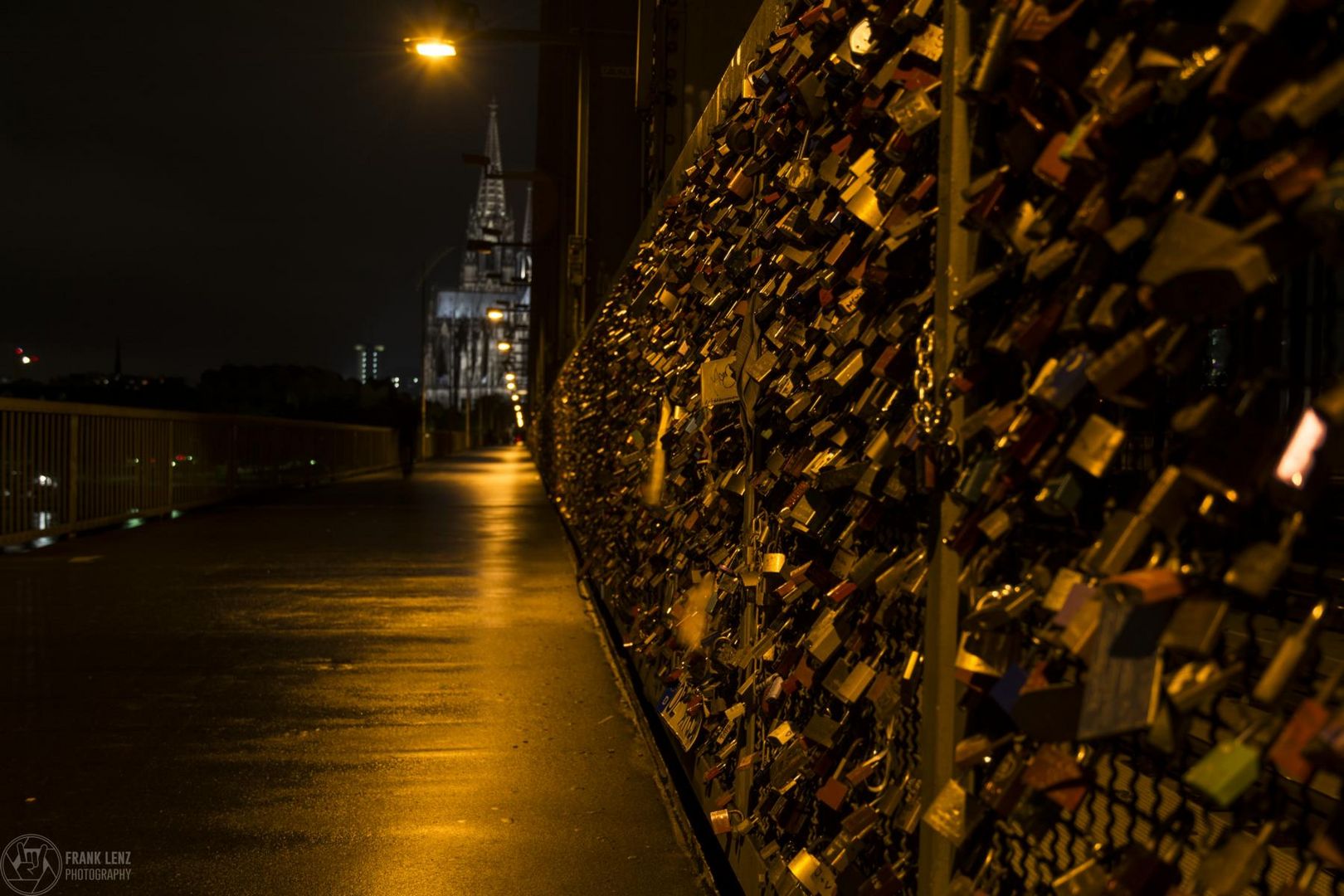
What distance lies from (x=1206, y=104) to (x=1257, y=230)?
0.22m

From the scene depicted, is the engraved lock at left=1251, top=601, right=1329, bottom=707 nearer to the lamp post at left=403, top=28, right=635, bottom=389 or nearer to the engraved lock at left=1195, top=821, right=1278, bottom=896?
the engraved lock at left=1195, top=821, right=1278, bottom=896

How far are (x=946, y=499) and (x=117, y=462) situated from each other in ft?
54.4

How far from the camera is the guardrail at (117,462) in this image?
13.4 meters

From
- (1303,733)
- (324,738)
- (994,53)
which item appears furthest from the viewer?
(324,738)

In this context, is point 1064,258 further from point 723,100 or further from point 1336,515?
point 723,100

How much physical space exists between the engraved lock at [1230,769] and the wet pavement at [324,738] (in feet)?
9.54

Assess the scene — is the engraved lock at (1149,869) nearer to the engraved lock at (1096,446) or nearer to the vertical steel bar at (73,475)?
the engraved lock at (1096,446)

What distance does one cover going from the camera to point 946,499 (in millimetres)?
1831

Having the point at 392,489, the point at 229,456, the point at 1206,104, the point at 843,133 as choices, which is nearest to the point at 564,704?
the point at 843,133

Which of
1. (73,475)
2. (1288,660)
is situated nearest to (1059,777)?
(1288,660)

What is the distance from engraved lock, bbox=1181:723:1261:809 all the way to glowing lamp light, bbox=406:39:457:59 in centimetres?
1514

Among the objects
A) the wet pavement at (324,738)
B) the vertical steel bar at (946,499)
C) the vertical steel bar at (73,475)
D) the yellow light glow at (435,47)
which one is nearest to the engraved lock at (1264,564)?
the vertical steel bar at (946,499)

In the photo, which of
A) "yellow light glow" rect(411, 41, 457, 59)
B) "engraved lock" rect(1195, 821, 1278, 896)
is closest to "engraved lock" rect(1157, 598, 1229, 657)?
"engraved lock" rect(1195, 821, 1278, 896)

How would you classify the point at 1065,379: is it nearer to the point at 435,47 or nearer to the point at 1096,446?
the point at 1096,446
